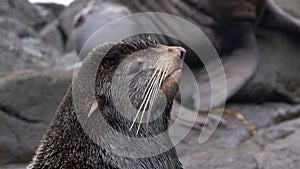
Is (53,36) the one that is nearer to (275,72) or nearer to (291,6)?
(291,6)

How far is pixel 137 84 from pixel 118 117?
168 mm

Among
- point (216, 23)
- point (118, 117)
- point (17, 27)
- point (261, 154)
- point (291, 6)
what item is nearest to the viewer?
point (118, 117)

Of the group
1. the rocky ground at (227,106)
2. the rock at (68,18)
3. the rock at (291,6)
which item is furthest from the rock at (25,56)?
the rock at (291,6)

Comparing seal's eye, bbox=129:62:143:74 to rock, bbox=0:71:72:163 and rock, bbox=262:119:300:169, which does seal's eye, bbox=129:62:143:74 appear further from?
rock, bbox=0:71:72:163

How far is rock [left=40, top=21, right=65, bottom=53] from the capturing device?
32.5ft

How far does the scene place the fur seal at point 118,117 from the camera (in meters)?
2.61

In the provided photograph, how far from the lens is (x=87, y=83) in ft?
8.81

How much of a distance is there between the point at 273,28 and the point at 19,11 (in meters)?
4.87

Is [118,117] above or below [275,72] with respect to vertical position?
above

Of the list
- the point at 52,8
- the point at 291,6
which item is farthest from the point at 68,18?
the point at 291,6

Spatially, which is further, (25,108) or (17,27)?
(17,27)

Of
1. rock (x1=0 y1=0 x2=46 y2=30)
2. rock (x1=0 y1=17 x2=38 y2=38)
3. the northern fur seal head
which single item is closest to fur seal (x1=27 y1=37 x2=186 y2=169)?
the northern fur seal head

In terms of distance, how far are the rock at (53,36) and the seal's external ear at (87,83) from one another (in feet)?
23.4

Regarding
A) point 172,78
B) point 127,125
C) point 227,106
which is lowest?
point 227,106
